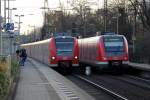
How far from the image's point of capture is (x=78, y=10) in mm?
86188

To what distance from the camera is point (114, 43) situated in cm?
4369

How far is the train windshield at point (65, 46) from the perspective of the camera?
4559cm

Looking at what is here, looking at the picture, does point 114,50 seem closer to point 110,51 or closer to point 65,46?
point 110,51

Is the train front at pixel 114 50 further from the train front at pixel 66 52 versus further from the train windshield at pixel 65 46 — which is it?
the train windshield at pixel 65 46

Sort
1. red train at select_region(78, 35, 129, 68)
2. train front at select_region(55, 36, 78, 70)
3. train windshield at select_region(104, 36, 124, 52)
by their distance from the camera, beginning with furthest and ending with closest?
train front at select_region(55, 36, 78, 70)
train windshield at select_region(104, 36, 124, 52)
red train at select_region(78, 35, 129, 68)

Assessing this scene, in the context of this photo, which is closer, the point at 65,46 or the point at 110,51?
the point at 110,51

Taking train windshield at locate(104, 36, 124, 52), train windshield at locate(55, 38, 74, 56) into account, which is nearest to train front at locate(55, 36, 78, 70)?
train windshield at locate(55, 38, 74, 56)

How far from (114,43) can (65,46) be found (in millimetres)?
4320

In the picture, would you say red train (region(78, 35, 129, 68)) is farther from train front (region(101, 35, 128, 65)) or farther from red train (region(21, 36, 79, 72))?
red train (region(21, 36, 79, 72))

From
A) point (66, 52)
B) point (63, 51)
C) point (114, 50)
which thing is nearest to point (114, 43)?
point (114, 50)

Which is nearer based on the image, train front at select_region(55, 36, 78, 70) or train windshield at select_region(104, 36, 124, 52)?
train windshield at select_region(104, 36, 124, 52)

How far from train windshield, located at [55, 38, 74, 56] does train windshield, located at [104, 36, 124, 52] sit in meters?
3.37

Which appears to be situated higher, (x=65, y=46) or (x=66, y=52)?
(x=65, y=46)

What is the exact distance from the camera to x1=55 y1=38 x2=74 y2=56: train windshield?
4559cm
